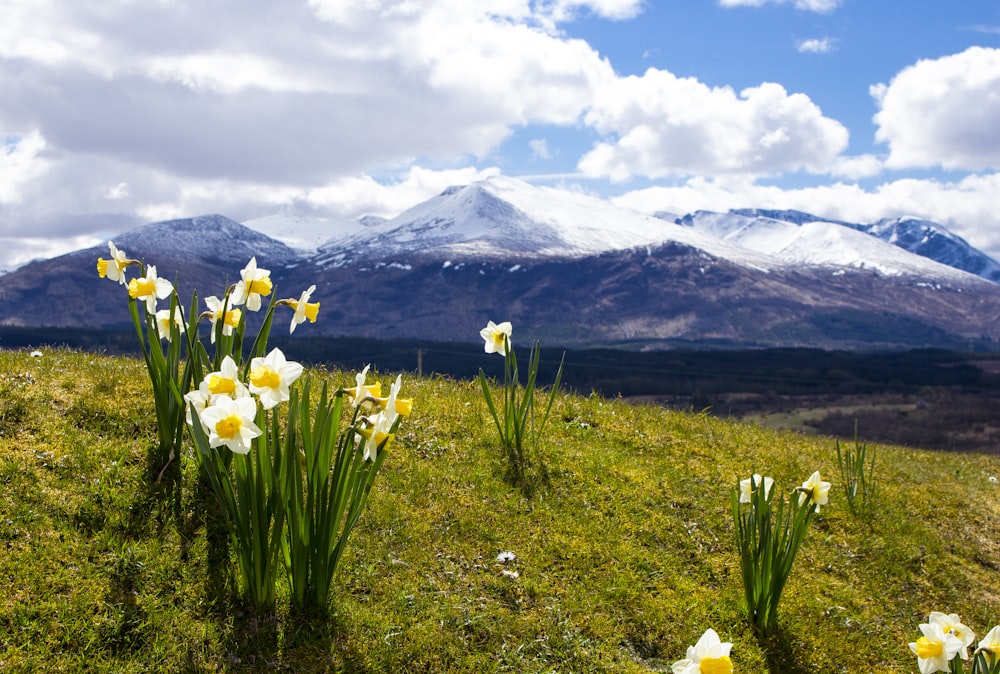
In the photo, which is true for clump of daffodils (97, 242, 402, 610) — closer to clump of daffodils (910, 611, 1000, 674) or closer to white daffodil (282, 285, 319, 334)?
white daffodil (282, 285, 319, 334)

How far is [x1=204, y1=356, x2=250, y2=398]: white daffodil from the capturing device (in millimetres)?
4547

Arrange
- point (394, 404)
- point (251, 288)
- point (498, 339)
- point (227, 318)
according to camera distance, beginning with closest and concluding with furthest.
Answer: point (394, 404) < point (251, 288) < point (227, 318) < point (498, 339)

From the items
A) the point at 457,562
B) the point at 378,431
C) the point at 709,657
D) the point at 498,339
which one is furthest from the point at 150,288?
the point at 709,657

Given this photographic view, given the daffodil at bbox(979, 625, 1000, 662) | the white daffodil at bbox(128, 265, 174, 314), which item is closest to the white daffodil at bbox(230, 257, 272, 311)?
the white daffodil at bbox(128, 265, 174, 314)

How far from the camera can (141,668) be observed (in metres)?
4.80

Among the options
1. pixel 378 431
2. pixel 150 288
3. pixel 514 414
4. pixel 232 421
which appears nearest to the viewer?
pixel 232 421

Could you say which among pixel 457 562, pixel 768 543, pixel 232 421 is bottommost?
pixel 457 562

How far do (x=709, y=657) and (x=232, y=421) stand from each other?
3126 mm

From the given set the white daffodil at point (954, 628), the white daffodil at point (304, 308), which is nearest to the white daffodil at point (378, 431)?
the white daffodil at point (304, 308)

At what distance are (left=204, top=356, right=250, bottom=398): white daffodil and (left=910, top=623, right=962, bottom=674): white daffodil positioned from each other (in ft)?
15.3

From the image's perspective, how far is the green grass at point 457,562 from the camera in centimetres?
522

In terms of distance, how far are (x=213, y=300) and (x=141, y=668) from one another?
2832 millimetres

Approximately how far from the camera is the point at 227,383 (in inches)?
181

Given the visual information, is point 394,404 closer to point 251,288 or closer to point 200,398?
point 200,398
